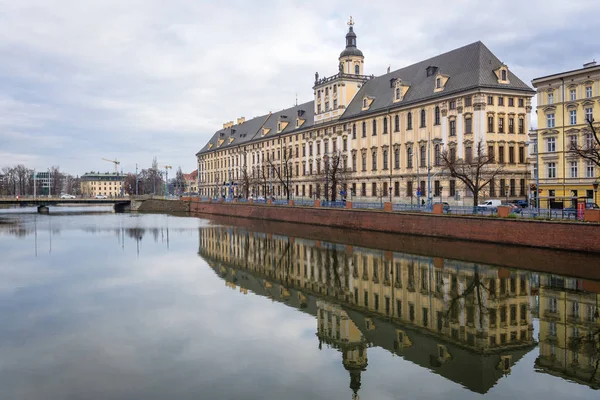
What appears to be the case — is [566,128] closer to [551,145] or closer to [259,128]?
[551,145]

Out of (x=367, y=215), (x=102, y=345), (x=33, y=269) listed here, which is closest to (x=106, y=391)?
(x=102, y=345)

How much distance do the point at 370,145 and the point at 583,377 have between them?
55969 millimetres

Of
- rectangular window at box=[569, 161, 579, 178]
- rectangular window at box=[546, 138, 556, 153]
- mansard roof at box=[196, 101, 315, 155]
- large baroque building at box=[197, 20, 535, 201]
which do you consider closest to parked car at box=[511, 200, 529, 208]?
large baroque building at box=[197, 20, 535, 201]

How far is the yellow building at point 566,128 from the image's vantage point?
4662cm

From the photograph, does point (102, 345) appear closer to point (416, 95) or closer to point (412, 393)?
point (412, 393)

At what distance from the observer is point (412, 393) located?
12961mm

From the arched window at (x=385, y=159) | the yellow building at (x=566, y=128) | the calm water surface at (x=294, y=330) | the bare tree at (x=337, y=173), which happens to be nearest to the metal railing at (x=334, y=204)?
the bare tree at (x=337, y=173)

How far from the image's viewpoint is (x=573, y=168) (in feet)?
160

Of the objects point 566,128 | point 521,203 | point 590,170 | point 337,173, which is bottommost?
point 521,203

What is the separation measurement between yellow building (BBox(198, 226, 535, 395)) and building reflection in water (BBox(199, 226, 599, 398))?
4 centimetres

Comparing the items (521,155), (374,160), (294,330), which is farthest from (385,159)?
(294,330)

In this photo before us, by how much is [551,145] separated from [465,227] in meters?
18.3

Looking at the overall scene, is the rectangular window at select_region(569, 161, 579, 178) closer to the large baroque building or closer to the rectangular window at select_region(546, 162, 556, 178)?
the rectangular window at select_region(546, 162, 556, 178)

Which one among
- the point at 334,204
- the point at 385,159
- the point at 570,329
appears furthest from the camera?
the point at 385,159
